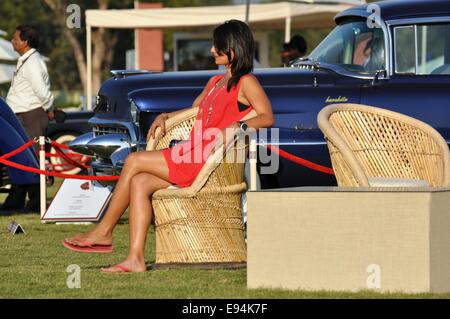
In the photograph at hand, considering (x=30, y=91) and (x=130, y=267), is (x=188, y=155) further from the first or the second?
(x=30, y=91)

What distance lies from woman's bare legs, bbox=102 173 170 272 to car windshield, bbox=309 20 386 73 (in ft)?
11.8

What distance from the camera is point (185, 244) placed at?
26.1ft

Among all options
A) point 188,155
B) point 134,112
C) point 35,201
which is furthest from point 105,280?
point 35,201

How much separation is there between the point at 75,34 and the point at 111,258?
165ft

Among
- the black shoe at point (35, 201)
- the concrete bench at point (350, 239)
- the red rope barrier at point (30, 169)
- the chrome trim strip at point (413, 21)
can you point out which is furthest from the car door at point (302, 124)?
the black shoe at point (35, 201)

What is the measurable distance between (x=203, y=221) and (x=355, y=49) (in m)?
3.69

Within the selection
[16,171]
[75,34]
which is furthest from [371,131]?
[75,34]

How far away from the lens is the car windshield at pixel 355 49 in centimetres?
1084

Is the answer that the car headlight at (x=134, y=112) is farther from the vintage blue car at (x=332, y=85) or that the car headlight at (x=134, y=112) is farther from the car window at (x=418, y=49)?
the car window at (x=418, y=49)

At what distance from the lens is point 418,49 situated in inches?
429

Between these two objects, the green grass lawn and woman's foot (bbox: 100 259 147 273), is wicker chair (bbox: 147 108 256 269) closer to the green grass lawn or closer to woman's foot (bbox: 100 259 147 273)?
the green grass lawn

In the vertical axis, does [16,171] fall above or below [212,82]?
below

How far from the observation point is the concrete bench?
6.57 metres

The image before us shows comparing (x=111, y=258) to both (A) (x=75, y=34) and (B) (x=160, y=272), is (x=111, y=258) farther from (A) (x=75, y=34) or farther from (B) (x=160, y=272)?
(A) (x=75, y=34)
